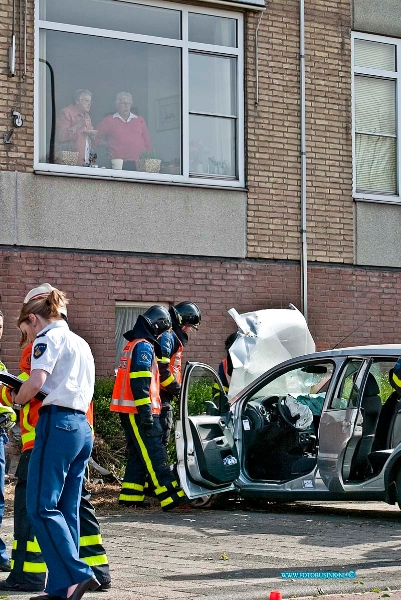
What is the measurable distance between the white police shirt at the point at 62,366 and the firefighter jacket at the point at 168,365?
188 inches

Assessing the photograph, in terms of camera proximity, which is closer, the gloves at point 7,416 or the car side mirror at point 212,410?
the gloves at point 7,416

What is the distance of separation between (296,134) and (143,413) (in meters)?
6.38

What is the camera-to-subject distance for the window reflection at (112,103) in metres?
14.5

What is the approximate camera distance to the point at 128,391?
36.6 feet

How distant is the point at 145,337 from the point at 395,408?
2.40 metres

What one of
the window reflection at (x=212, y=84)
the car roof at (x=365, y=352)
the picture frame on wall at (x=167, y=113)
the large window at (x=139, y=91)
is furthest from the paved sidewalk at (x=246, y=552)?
the window reflection at (x=212, y=84)

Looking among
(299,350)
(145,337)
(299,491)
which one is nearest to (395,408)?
(299,491)

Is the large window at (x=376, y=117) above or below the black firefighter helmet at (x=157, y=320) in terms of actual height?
above

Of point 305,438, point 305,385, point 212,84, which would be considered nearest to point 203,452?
point 305,438

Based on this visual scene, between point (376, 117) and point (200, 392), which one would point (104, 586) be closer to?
point (200, 392)

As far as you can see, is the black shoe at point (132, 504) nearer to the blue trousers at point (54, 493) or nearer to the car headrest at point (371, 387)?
the car headrest at point (371, 387)

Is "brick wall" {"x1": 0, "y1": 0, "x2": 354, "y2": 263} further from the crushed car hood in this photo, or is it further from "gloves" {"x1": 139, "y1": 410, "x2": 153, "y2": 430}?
"gloves" {"x1": 139, "y1": 410, "x2": 153, "y2": 430}

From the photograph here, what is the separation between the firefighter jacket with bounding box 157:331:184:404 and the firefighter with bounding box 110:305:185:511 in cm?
18

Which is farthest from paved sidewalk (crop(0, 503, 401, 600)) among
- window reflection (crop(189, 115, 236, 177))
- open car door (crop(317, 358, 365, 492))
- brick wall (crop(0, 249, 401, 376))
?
window reflection (crop(189, 115, 236, 177))
